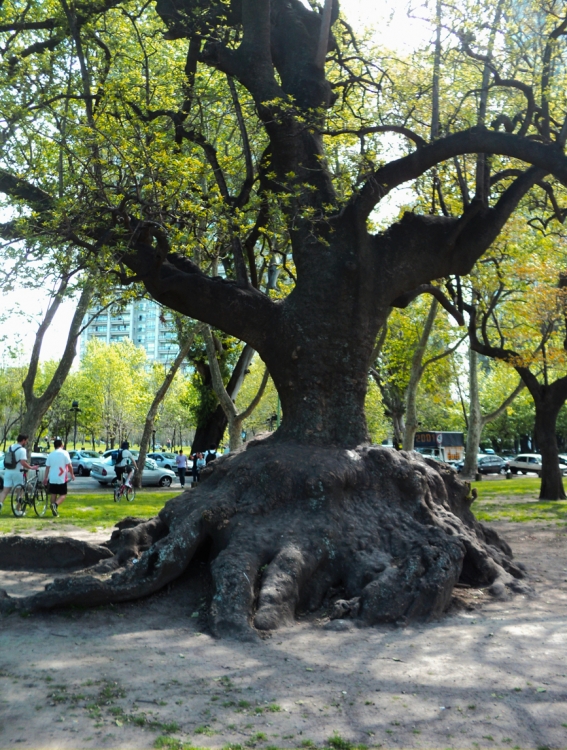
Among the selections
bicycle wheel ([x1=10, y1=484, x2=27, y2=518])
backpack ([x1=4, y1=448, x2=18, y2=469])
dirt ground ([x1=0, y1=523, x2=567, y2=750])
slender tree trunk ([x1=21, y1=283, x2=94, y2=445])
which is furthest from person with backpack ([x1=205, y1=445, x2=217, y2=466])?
dirt ground ([x1=0, y1=523, x2=567, y2=750])

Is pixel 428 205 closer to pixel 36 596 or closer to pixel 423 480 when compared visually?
pixel 423 480

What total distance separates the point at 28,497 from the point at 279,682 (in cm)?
1310

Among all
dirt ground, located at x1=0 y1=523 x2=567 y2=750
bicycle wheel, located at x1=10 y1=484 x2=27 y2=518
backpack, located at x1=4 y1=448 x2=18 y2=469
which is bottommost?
dirt ground, located at x1=0 y1=523 x2=567 y2=750

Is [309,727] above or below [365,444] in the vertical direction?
below

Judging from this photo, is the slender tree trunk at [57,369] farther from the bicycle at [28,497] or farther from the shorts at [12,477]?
the shorts at [12,477]

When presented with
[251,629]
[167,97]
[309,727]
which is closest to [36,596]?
[251,629]

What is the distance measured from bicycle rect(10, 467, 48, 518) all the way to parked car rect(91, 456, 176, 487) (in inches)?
617

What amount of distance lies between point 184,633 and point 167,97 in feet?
30.7

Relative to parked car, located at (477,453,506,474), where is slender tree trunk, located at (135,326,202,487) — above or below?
above

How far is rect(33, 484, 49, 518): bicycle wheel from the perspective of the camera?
675 inches

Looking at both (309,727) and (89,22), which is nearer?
(309,727)

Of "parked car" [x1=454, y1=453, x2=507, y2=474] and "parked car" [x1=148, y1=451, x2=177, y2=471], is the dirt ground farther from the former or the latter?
"parked car" [x1=454, y1=453, x2=507, y2=474]

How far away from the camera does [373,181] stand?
9945mm

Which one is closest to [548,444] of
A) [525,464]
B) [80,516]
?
[80,516]
